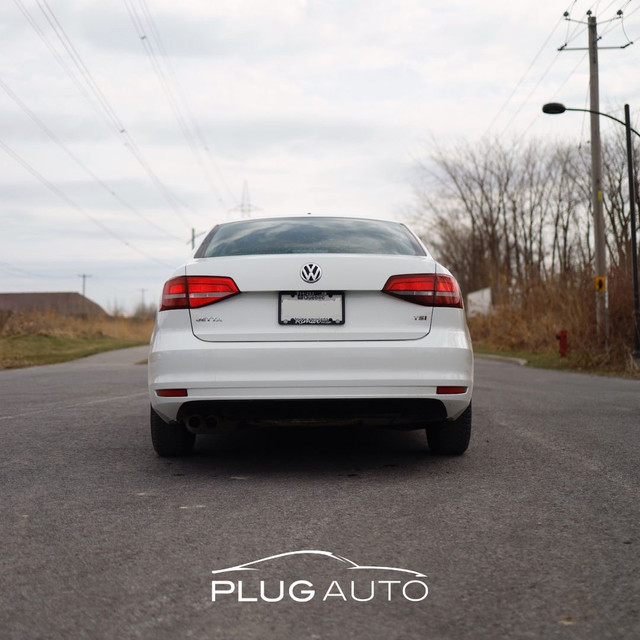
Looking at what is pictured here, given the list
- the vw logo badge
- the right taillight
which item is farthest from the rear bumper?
the vw logo badge

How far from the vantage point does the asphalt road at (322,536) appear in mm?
2469

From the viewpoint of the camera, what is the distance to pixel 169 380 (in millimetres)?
4527

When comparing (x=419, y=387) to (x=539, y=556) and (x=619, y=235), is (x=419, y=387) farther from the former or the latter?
(x=619, y=235)

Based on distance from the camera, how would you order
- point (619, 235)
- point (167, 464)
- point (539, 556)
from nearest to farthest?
point (539, 556) → point (167, 464) → point (619, 235)

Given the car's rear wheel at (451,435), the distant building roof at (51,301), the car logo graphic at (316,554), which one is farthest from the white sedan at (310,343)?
the distant building roof at (51,301)

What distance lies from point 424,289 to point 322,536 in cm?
178

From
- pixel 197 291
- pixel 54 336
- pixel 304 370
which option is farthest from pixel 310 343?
pixel 54 336

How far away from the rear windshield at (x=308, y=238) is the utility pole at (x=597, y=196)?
14.3 metres

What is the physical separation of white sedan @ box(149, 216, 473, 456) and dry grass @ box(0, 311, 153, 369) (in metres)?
16.7

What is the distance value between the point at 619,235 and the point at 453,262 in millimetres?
12457

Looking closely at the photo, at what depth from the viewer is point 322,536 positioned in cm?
336

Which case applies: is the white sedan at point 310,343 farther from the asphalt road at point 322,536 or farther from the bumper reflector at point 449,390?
the asphalt road at point 322,536

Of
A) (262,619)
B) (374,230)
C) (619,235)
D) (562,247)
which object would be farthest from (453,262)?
(262,619)

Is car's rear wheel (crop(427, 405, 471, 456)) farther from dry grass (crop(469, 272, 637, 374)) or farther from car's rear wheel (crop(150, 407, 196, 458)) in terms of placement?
dry grass (crop(469, 272, 637, 374))
